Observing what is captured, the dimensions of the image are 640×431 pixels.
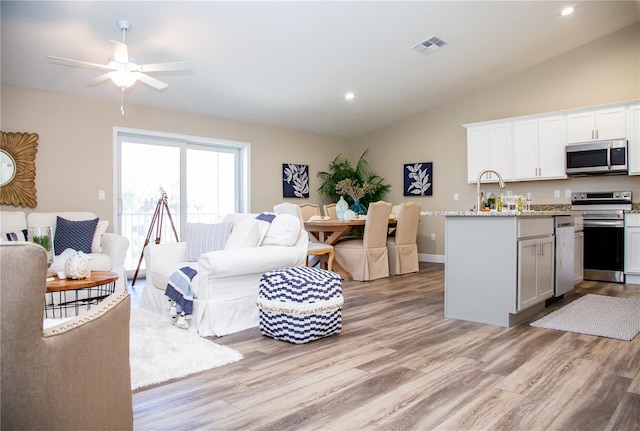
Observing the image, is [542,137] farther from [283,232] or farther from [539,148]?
[283,232]

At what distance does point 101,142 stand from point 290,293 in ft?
12.4

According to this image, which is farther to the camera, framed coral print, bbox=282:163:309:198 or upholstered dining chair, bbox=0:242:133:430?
framed coral print, bbox=282:163:309:198

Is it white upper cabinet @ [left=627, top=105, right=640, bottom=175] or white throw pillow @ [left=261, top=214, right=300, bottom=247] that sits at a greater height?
white upper cabinet @ [left=627, top=105, right=640, bottom=175]

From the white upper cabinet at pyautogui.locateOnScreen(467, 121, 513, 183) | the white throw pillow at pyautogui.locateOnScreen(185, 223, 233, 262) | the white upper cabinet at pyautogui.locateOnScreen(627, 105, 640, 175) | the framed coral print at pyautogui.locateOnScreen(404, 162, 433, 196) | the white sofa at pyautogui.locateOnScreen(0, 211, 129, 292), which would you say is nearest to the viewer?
the white throw pillow at pyautogui.locateOnScreen(185, 223, 233, 262)

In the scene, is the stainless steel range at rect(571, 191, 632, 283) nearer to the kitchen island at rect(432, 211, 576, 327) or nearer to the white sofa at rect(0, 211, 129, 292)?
the kitchen island at rect(432, 211, 576, 327)

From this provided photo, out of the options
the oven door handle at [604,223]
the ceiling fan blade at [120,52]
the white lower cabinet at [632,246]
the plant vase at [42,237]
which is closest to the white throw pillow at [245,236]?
the plant vase at [42,237]

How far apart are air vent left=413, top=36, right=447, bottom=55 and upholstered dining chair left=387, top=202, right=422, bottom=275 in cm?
202

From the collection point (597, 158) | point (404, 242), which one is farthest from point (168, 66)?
point (597, 158)

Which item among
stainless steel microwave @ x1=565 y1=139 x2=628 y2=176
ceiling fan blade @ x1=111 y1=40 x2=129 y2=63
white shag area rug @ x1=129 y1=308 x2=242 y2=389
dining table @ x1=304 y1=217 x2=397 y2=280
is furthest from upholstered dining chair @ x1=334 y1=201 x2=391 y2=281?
ceiling fan blade @ x1=111 y1=40 x2=129 y2=63

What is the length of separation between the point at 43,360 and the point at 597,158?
20.1 feet

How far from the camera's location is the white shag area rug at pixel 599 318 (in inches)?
119

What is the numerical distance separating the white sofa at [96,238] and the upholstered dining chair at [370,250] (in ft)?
8.72

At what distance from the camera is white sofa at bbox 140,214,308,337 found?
9.78ft

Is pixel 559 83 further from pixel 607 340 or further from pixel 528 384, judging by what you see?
pixel 528 384
